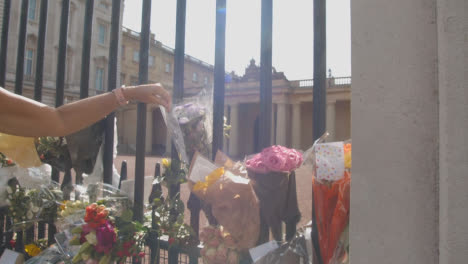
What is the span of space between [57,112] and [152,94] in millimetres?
502

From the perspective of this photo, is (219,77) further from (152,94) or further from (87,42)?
(87,42)

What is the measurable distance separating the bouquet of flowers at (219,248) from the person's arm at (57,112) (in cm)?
72

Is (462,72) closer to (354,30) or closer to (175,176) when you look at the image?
(354,30)

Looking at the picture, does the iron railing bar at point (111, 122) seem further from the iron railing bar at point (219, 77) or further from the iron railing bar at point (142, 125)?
the iron railing bar at point (219, 77)

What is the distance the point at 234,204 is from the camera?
144 cm

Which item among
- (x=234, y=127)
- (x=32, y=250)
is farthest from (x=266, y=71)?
(x=234, y=127)

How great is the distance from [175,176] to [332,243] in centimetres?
89

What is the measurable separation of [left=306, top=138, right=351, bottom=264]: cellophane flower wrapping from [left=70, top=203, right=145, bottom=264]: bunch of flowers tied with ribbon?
1058mm

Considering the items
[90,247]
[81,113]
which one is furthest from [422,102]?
[90,247]

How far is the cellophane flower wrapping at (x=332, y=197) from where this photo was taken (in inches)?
49.0

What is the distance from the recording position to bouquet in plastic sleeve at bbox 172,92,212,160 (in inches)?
69.4

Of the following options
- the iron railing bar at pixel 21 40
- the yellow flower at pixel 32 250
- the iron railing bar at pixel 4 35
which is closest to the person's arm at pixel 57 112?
the yellow flower at pixel 32 250

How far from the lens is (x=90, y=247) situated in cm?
182

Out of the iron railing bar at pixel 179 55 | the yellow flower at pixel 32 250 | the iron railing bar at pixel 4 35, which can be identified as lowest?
the yellow flower at pixel 32 250
